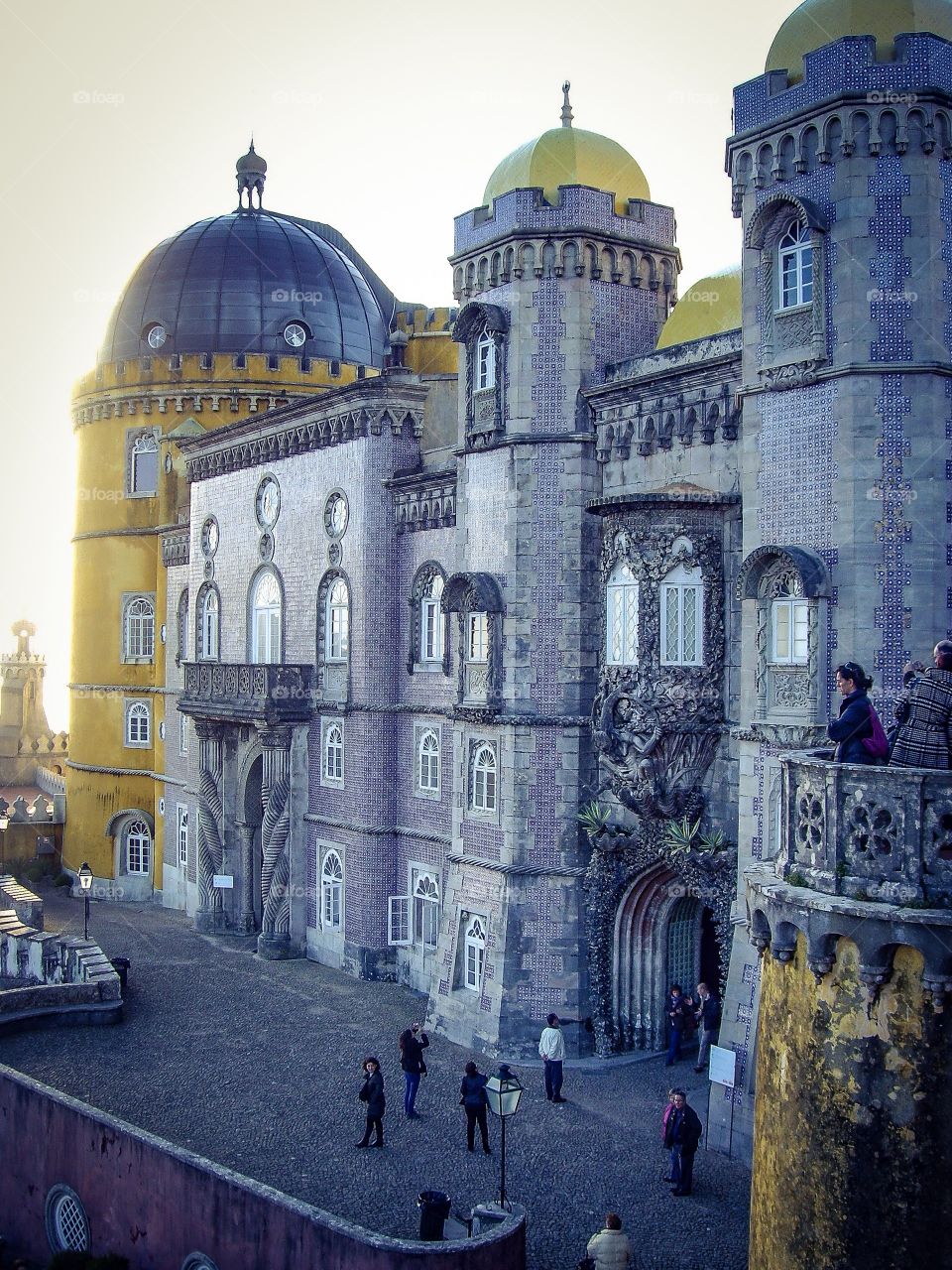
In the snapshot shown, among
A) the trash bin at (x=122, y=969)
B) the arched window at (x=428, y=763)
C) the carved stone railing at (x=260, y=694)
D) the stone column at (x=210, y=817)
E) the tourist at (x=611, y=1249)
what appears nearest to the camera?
the tourist at (x=611, y=1249)

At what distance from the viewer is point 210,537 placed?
37.0m

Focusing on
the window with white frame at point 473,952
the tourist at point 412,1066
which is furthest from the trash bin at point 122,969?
the tourist at point 412,1066

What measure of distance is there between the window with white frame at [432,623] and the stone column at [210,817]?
8.15m

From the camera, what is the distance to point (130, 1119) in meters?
19.9

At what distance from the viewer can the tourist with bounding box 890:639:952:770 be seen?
10570 millimetres

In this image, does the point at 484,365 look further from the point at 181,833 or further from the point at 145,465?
the point at 181,833

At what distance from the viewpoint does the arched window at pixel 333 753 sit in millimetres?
30516

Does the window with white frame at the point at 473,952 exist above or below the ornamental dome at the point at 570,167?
below

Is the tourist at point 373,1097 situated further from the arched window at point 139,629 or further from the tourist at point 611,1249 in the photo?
the arched window at point 139,629

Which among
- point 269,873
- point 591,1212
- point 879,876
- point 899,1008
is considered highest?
point 879,876

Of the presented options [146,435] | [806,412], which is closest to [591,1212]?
[806,412]

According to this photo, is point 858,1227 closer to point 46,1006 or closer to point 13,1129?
point 13,1129

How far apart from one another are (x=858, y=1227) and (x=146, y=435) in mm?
34946

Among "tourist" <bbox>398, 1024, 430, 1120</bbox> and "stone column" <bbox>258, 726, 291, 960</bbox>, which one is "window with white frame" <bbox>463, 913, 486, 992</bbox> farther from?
"stone column" <bbox>258, 726, 291, 960</bbox>
